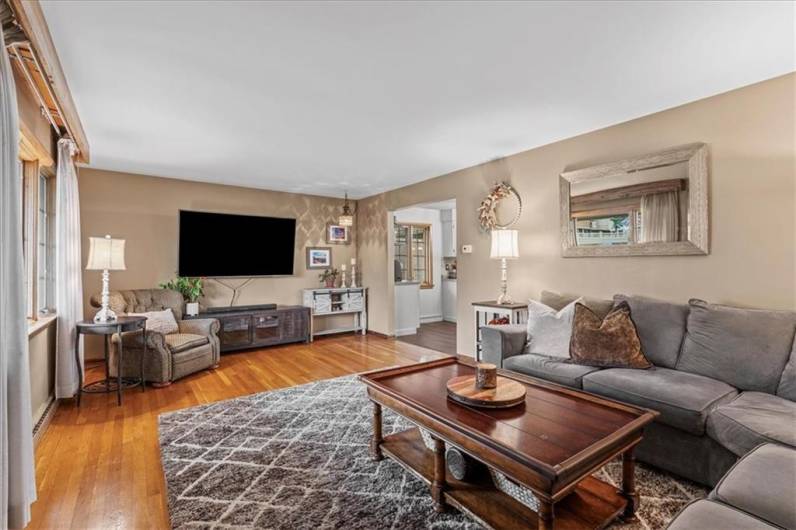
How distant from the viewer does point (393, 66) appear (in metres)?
2.35

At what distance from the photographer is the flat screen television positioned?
5.16 metres

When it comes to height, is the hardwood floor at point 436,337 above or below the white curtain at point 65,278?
below

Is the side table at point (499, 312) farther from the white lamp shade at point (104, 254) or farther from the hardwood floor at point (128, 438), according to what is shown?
the white lamp shade at point (104, 254)

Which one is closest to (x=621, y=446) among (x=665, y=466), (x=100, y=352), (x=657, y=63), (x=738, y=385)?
(x=665, y=466)

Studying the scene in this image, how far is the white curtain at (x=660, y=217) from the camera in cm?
295

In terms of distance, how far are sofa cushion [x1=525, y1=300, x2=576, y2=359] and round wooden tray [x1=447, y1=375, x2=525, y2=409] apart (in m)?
1.00

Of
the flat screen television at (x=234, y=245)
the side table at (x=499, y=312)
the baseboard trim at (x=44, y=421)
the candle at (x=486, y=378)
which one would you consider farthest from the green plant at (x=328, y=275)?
the candle at (x=486, y=378)

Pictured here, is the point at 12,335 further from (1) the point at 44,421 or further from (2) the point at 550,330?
(2) the point at 550,330

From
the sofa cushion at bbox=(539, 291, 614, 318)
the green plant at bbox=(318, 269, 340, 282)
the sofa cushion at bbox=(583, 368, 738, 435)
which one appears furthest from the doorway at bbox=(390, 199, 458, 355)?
the sofa cushion at bbox=(583, 368, 738, 435)

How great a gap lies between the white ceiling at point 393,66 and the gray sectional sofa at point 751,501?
2015 mm

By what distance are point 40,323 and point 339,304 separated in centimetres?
376

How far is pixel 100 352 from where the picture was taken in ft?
15.4

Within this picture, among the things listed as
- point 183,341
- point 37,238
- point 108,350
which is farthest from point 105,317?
point 37,238

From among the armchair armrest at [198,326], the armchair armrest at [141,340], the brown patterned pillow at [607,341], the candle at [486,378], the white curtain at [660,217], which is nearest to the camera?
the candle at [486,378]
